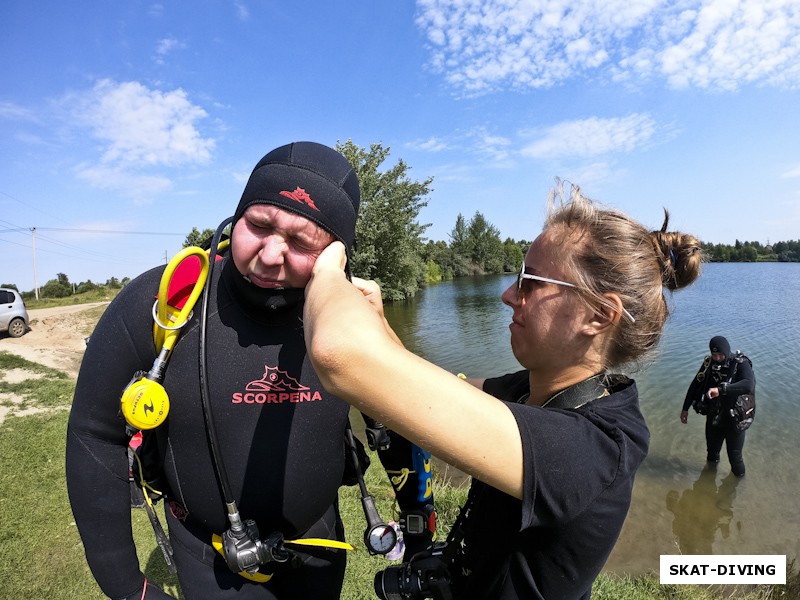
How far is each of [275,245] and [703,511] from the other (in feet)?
26.7

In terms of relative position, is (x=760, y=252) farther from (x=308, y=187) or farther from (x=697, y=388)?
(x=308, y=187)

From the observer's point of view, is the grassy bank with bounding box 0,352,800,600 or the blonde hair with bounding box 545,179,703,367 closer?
the blonde hair with bounding box 545,179,703,367

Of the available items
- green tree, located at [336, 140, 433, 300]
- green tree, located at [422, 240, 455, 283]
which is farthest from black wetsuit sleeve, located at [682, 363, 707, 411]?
green tree, located at [422, 240, 455, 283]

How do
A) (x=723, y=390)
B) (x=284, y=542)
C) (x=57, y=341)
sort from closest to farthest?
(x=284, y=542) < (x=723, y=390) < (x=57, y=341)

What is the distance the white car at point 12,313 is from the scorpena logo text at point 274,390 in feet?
55.8

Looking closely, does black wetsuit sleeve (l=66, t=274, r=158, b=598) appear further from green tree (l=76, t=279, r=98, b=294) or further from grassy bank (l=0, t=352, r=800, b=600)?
green tree (l=76, t=279, r=98, b=294)

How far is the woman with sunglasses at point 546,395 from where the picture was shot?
2.72 ft

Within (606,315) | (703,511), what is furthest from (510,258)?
(606,315)

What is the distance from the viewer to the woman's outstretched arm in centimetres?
80

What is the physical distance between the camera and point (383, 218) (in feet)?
81.1

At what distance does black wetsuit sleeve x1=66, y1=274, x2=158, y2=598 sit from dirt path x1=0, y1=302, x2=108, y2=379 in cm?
1063

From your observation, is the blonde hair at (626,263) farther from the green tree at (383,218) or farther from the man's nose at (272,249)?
the green tree at (383,218)

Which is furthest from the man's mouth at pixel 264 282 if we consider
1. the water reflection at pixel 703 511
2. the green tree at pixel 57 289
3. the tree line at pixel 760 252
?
the tree line at pixel 760 252

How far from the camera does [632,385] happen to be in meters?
1.28
